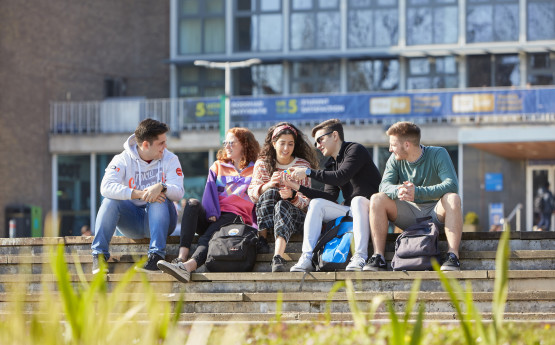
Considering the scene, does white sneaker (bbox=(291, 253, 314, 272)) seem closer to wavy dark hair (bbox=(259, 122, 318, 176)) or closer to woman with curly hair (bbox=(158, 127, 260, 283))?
woman with curly hair (bbox=(158, 127, 260, 283))

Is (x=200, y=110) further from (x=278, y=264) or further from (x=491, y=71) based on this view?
(x=278, y=264)

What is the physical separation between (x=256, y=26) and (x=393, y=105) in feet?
29.4

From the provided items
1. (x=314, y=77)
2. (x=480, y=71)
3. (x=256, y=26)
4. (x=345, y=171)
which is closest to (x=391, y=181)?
(x=345, y=171)

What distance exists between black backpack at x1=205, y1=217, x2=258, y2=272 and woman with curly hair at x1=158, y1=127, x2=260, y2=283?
12cm

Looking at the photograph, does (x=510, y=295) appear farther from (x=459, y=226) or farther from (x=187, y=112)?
(x=187, y=112)

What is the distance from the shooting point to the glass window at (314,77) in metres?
34.9

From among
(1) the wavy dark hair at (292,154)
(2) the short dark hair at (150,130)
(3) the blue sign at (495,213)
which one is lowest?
(3) the blue sign at (495,213)

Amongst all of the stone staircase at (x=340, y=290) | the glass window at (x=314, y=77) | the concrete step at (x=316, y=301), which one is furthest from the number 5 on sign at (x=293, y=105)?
the concrete step at (x=316, y=301)

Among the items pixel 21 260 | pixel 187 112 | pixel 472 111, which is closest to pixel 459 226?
pixel 21 260

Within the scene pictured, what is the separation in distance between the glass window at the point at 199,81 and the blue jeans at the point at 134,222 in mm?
27361

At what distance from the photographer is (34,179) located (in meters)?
31.3

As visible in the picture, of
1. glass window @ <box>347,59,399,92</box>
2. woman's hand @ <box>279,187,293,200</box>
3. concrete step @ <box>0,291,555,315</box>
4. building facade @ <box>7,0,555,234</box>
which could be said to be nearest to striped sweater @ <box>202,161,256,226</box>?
woman's hand @ <box>279,187,293,200</box>

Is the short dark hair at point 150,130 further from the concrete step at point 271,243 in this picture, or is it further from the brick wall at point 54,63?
the brick wall at point 54,63

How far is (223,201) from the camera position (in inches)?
335
